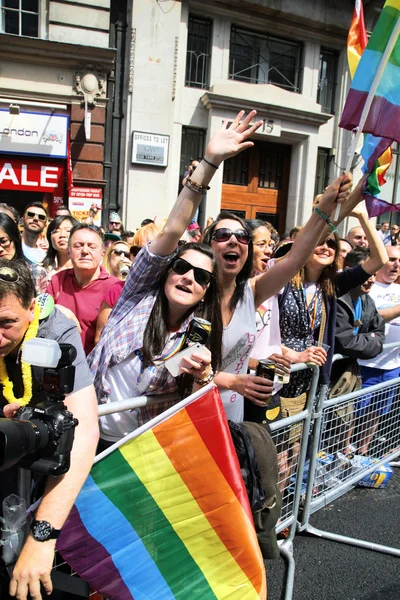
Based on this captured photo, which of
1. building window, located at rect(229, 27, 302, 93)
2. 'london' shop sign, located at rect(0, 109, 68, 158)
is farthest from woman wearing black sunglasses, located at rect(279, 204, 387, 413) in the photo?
building window, located at rect(229, 27, 302, 93)

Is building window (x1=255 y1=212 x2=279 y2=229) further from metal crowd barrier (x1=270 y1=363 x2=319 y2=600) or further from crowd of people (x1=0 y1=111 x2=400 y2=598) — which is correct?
metal crowd barrier (x1=270 y1=363 x2=319 y2=600)

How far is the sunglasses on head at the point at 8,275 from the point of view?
5.11 ft

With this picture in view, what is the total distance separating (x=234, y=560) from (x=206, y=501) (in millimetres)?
269

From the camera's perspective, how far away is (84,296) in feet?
11.1

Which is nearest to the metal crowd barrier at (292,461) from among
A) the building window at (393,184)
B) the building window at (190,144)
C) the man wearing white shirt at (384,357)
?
the man wearing white shirt at (384,357)

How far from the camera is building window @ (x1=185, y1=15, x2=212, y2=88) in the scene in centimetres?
1209

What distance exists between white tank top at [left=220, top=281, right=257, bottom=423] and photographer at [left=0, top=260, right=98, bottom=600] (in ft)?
2.71

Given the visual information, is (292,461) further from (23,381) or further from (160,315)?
(23,381)

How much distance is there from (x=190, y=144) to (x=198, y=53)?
2398 mm

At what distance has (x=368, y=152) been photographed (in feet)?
9.75

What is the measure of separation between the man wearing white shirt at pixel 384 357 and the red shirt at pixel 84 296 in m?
2.07

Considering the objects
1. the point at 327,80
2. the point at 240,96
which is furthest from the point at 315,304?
the point at 327,80

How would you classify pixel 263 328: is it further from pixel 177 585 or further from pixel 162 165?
pixel 162 165

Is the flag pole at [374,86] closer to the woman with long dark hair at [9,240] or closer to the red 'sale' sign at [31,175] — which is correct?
the woman with long dark hair at [9,240]
